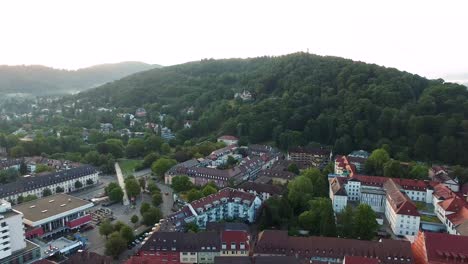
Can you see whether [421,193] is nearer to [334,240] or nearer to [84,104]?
[334,240]

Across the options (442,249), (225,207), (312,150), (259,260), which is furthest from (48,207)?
(312,150)

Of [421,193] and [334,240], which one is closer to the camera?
[334,240]

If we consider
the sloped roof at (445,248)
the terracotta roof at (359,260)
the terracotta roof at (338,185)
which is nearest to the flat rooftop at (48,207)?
the terracotta roof at (338,185)

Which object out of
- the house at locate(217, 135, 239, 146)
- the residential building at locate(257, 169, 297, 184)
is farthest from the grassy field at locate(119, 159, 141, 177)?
the residential building at locate(257, 169, 297, 184)

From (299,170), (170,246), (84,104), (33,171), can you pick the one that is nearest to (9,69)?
(84,104)

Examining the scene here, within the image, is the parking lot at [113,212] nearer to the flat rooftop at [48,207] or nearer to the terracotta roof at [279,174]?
the flat rooftop at [48,207]

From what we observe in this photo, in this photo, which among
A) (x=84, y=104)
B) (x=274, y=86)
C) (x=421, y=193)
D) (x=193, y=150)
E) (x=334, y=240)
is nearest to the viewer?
(x=334, y=240)

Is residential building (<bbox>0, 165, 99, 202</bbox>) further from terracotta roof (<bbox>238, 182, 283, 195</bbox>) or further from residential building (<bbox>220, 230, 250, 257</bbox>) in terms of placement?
residential building (<bbox>220, 230, 250, 257</bbox>)
